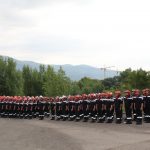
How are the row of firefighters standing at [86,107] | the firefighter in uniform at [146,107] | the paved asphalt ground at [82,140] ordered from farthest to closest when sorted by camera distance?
1. the row of firefighters standing at [86,107]
2. the firefighter in uniform at [146,107]
3. the paved asphalt ground at [82,140]

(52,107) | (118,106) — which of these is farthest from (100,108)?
(52,107)

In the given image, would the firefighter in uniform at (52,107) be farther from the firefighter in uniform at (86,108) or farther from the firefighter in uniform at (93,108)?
the firefighter in uniform at (93,108)

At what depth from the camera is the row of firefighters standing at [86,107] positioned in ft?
77.7

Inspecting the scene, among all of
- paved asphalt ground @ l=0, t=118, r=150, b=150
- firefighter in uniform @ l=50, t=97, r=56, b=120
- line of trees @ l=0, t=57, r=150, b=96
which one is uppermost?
line of trees @ l=0, t=57, r=150, b=96

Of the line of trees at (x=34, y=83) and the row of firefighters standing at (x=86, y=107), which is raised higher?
the line of trees at (x=34, y=83)

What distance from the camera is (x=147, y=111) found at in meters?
23.3

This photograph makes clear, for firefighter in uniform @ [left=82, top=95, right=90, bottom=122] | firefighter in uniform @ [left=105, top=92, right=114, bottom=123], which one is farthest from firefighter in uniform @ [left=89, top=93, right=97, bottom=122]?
firefighter in uniform @ [left=105, top=92, right=114, bottom=123]

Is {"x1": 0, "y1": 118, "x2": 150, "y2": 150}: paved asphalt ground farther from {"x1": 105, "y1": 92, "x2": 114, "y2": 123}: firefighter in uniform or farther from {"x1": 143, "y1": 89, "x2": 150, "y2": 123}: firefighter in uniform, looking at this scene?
{"x1": 105, "y1": 92, "x2": 114, "y2": 123}: firefighter in uniform

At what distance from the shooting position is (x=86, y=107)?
93.7ft

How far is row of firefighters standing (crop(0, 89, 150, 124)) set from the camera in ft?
77.7

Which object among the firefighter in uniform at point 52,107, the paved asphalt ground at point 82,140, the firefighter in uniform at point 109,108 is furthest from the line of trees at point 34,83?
the paved asphalt ground at point 82,140

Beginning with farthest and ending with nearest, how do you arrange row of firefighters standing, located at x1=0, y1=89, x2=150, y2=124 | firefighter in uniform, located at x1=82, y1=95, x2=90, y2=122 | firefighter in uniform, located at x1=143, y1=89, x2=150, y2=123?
1. firefighter in uniform, located at x1=82, y1=95, x2=90, y2=122
2. row of firefighters standing, located at x1=0, y1=89, x2=150, y2=124
3. firefighter in uniform, located at x1=143, y1=89, x2=150, y2=123

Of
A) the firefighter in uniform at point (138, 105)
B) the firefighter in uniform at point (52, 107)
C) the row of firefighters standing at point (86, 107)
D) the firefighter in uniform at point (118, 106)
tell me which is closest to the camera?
the firefighter in uniform at point (138, 105)

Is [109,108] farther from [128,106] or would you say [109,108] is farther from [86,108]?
[86,108]
